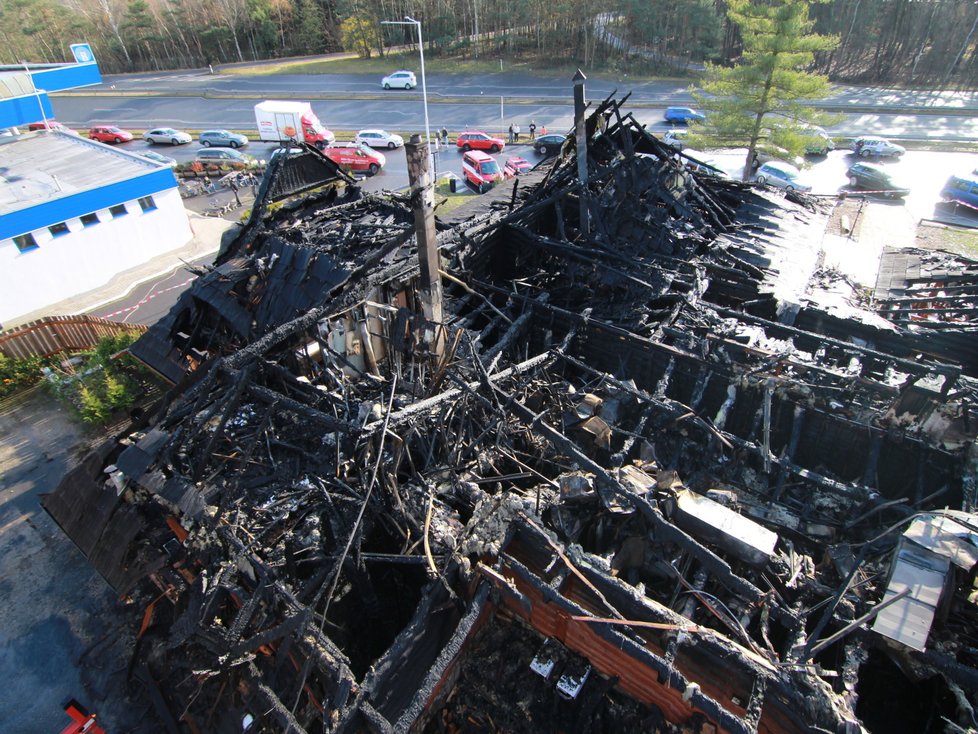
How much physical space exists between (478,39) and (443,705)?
60.9 metres

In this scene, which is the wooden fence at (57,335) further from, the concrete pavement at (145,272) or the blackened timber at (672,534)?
the blackened timber at (672,534)

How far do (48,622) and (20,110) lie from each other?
1253 inches

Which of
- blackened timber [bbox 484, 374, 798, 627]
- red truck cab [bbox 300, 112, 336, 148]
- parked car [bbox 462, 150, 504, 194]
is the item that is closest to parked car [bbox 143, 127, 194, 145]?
red truck cab [bbox 300, 112, 336, 148]

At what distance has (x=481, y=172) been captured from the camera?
29281 millimetres

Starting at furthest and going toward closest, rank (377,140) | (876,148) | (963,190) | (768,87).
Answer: (377,140) → (876,148) → (963,190) → (768,87)

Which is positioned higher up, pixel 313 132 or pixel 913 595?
pixel 913 595

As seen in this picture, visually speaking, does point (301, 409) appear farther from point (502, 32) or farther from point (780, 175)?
point (502, 32)

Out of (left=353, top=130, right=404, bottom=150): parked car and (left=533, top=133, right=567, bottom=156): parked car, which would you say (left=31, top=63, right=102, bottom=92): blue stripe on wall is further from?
(left=533, top=133, right=567, bottom=156): parked car

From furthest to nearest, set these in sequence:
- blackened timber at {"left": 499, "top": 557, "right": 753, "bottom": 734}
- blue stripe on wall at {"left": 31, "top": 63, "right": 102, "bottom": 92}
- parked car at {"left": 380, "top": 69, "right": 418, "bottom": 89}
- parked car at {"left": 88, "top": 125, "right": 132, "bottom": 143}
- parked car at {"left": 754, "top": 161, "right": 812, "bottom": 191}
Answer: parked car at {"left": 380, "top": 69, "right": 418, "bottom": 89}, parked car at {"left": 88, "top": 125, "right": 132, "bottom": 143}, blue stripe on wall at {"left": 31, "top": 63, "right": 102, "bottom": 92}, parked car at {"left": 754, "top": 161, "right": 812, "bottom": 191}, blackened timber at {"left": 499, "top": 557, "right": 753, "bottom": 734}

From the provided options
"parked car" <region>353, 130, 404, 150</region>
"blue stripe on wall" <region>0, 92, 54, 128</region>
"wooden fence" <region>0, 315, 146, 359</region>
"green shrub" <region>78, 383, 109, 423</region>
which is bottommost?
"green shrub" <region>78, 383, 109, 423</region>

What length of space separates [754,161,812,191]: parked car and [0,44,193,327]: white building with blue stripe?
94.3 ft

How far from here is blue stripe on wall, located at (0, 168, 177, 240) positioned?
21.0 meters

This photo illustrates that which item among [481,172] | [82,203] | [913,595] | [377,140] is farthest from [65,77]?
[913,595]

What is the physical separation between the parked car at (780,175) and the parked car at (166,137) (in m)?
37.1
